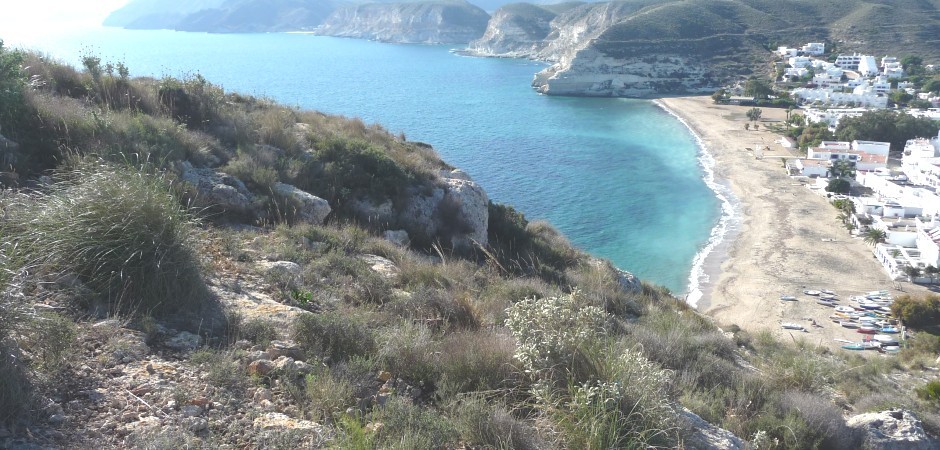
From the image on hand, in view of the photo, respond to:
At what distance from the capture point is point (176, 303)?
3977 millimetres

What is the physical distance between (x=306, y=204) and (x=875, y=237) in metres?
27.5

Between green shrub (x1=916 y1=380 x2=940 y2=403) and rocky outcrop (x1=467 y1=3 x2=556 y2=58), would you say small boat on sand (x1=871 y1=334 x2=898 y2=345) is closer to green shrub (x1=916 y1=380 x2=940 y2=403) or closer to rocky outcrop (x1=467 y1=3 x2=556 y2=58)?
green shrub (x1=916 y1=380 x2=940 y2=403)

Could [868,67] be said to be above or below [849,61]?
below

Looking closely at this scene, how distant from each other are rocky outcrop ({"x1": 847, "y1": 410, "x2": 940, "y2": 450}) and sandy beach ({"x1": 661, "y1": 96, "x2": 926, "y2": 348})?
811 cm

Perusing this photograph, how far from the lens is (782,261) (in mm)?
24984

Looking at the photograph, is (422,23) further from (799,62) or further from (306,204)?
(306,204)

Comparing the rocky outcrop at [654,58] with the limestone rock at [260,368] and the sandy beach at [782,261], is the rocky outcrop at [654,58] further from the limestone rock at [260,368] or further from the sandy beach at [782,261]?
the limestone rock at [260,368]

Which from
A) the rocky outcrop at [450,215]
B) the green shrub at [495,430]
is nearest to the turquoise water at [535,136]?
the rocky outcrop at [450,215]

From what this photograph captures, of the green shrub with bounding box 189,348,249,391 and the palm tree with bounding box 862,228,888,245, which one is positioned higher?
the green shrub with bounding box 189,348,249,391

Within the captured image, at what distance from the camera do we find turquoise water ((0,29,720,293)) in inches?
1104

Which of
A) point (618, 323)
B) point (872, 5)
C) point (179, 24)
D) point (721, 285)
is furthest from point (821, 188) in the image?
point (179, 24)

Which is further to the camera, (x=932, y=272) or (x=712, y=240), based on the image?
(x=712, y=240)

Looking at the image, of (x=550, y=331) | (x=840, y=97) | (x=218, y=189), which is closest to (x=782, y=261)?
(x=218, y=189)

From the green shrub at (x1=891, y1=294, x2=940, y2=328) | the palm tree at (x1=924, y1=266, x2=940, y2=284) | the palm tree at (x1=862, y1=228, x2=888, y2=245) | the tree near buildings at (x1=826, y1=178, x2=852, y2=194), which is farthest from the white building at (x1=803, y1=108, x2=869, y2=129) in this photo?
the green shrub at (x1=891, y1=294, x2=940, y2=328)
